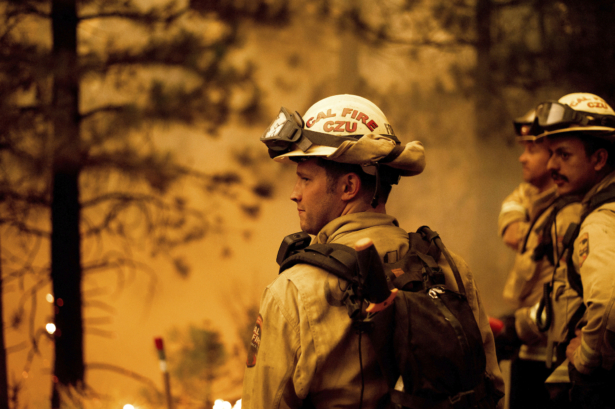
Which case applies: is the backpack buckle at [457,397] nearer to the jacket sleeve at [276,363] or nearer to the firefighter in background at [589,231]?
the jacket sleeve at [276,363]

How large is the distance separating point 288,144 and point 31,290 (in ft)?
6.92

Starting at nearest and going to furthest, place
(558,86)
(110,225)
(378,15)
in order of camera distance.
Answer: (110,225)
(378,15)
(558,86)

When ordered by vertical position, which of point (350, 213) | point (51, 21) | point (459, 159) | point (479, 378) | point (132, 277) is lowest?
point (479, 378)

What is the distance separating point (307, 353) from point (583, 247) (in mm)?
1189

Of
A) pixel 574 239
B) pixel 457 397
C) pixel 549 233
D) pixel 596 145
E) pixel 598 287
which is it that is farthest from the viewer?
pixel 549 233

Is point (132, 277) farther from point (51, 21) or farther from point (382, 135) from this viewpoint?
point (382, 135)

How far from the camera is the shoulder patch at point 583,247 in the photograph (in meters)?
1.81

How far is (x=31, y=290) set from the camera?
9.35 feet

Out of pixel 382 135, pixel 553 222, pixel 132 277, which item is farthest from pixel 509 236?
pixel 132 277

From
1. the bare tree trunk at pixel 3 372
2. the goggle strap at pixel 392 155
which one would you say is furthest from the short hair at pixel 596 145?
the bare tree trunk at pixel 3 372

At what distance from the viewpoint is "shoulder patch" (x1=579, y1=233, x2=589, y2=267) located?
1.81m

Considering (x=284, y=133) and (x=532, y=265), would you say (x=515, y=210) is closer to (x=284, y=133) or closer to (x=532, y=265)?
(x=532, y=265)

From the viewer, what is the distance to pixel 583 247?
6.01 ft

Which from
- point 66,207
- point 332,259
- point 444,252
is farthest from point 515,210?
point 66,207
